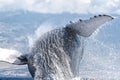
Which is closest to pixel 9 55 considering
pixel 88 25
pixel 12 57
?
pixel 12 57

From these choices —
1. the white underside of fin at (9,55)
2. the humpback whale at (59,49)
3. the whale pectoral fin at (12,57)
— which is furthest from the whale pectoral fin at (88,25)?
the white underside of fin at (9,55)

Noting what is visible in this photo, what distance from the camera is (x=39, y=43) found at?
440 inches

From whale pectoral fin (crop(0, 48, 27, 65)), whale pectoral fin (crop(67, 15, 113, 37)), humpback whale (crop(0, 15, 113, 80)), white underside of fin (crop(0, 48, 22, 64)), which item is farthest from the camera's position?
white underside of fin (crop(0, 48, 22, 64))

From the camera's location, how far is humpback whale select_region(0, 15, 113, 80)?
35.6 feet

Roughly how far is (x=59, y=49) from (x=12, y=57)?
61.5 inches

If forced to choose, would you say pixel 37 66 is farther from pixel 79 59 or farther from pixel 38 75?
pixel 79 59

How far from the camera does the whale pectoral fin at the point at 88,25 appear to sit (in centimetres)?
1066

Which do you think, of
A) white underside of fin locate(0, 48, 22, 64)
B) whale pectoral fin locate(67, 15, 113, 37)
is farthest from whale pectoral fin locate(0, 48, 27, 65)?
whale pectoral fin locate(67, 15, 113, 37)

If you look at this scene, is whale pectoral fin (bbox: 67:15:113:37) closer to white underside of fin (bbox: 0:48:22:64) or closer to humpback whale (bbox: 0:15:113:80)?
humpback whale (bbox: 0:15:113:80)

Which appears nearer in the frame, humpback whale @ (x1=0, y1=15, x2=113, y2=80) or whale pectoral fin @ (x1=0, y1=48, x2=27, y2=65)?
humpback whale @ (x1=0, y1=15, x2=113, y2=80)

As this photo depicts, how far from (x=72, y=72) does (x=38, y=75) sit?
1079mm

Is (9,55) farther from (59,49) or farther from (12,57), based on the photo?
(59,49)

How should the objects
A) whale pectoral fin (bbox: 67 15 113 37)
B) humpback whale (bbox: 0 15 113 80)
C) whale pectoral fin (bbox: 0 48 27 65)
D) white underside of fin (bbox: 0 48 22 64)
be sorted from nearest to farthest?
whale pectoral fin (bbox: 67 15 113 37)
humpback whale (bbox: 0 15 113 80)
whale pectoral fin (bbox: 0 48 27 65)
white underside of fin (bbox: 0 48 22 64)

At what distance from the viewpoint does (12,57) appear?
1211 cm
